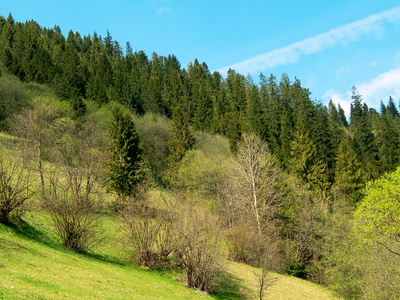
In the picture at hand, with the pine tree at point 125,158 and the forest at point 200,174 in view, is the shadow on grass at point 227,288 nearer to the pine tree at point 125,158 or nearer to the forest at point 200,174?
the forest at point 200,174

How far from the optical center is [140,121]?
5634 cm

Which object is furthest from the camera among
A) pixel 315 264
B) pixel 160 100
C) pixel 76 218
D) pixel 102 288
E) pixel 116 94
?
pixel 160 100

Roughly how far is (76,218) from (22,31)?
87446 millimetres

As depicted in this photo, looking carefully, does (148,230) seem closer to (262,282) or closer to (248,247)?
(262,282)

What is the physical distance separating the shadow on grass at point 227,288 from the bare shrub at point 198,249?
1.13 metres

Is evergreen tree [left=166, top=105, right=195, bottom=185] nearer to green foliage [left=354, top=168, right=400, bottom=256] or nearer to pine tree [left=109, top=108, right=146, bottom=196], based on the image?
pine tree [left=109, top=108, right=146, bottom=196]

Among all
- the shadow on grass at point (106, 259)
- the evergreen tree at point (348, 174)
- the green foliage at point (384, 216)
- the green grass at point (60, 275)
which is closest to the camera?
the green grass at point (60, 275)

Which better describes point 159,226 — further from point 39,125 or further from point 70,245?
point 39,125

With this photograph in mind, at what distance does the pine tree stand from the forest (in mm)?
159

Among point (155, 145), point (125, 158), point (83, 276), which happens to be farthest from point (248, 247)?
point (155, 145)

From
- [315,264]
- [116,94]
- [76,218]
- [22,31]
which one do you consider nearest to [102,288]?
[76,218]

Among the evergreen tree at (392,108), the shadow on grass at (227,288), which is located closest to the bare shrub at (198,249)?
the shadow on grass at (227,288)

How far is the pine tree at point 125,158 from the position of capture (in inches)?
1324

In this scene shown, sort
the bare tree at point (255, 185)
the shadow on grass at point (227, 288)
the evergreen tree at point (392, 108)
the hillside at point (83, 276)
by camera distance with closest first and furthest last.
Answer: the hillside at point (83, 276) < the shadow on grass at point (227, 288) < the bare tree at point (255, 185) < the evergreen tree at point (392, 108)
